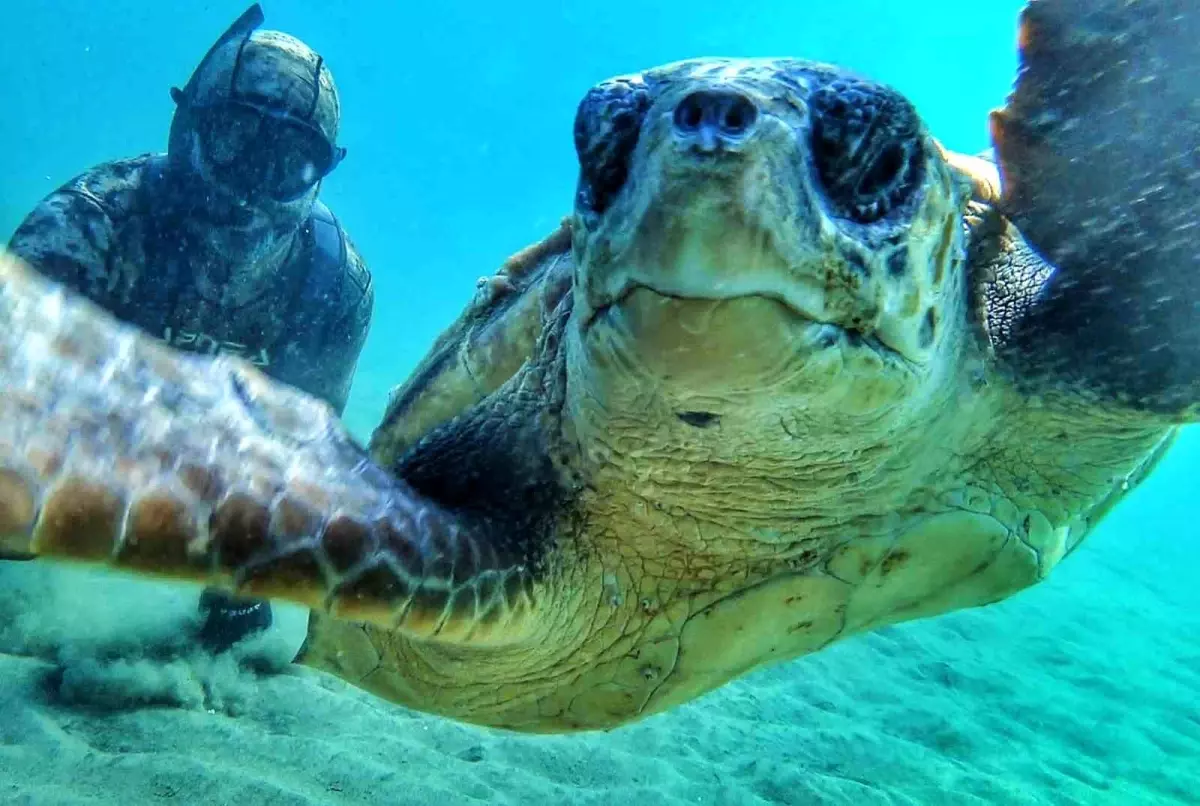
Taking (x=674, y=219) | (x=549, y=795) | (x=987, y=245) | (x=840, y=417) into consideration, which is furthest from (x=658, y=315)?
(x=549, y=795)

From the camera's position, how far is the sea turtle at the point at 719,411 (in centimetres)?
110

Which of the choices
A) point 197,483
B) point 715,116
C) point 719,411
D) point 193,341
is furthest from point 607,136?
point 193,341

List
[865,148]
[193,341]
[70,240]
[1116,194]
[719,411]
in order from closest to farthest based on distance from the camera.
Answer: [865,148]
[719,411]
[1116,194]
[70,240]
[193,341]

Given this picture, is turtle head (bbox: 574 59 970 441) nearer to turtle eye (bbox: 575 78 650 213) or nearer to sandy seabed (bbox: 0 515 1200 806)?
turtle eye (bbox: 575 78 650 213)

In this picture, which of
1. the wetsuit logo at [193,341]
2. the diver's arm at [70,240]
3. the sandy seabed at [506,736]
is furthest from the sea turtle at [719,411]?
the diver's arm at [70,240]

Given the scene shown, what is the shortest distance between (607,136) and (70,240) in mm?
3477

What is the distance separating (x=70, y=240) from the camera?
11.7 ft

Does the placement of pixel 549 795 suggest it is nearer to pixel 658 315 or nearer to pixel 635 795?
pixel 635 795

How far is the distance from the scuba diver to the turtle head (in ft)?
10.8

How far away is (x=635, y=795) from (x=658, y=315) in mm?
2510

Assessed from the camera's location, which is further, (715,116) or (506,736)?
(506,736)

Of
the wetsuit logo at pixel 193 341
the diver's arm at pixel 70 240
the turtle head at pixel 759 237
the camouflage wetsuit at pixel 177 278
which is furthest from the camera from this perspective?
the wetsuit logo at pixel 193 341

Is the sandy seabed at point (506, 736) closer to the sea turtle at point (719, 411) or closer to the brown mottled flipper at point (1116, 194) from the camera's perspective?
the sea turtle at point (719, 411)

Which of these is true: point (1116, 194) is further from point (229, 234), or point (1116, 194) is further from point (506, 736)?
point (229, 234)
